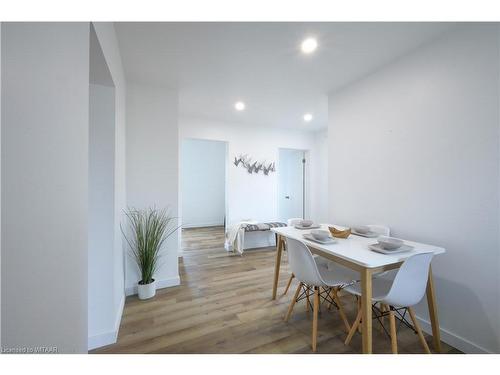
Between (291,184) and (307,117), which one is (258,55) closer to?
(307,117)

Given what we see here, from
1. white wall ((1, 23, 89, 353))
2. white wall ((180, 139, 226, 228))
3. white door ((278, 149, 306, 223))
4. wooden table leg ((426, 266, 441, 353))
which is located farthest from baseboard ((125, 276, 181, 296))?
white wall ((180, 139, 226, 228))

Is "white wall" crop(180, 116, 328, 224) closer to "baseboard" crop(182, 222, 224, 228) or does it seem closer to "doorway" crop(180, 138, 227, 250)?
"doorway" crop(180, 138, 227, 250)

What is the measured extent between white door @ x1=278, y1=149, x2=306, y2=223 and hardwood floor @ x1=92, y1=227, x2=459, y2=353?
2512 mm

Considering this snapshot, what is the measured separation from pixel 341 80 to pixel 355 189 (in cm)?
133

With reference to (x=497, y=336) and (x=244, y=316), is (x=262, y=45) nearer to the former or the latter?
(x=244, y=316)

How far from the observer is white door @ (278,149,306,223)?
16.8 ft

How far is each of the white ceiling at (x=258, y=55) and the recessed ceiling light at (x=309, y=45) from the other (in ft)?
0.15

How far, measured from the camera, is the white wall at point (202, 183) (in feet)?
20.3

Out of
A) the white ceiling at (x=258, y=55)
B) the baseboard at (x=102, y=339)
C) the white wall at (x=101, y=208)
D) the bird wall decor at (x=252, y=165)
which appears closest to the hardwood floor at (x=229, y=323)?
the baseboard at (x=102, y=339)

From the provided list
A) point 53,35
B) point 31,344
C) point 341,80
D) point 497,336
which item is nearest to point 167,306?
point 31,344

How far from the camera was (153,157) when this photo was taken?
2.50 m

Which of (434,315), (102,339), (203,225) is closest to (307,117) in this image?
(434,315)

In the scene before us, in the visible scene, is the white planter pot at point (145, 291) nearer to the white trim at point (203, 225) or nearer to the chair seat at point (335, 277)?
the chair seat at point (335, 277)

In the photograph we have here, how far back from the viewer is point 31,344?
0.55 m
